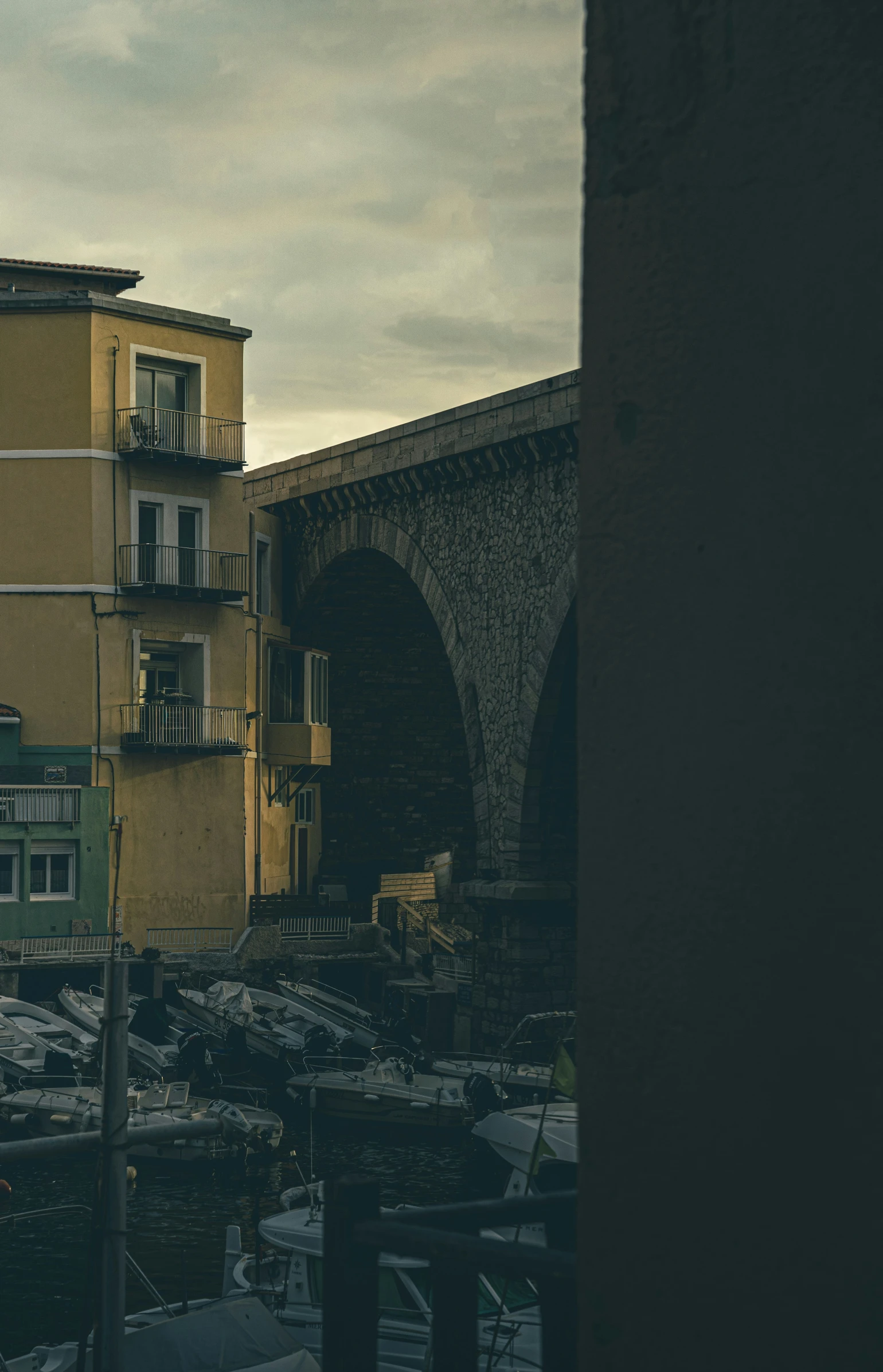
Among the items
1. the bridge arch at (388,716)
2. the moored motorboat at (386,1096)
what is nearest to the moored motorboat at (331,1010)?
the moored motorboat at (386,1096)

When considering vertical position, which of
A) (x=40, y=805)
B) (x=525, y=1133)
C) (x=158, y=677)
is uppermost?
(x=158, y=677)

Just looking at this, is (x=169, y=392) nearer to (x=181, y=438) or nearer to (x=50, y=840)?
(x=181, y=438)

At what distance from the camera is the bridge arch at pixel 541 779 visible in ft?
88.5

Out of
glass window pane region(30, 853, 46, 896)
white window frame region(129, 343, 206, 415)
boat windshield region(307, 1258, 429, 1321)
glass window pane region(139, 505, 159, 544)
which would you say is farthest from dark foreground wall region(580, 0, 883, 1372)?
glass window pane region(139, 505, 159, 544)

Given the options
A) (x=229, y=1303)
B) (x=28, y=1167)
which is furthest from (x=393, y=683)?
(x=229, y=1303)

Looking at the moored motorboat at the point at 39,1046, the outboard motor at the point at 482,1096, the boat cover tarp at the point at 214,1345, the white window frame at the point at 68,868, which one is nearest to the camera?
the boat cover tarp at the point at 214,1345

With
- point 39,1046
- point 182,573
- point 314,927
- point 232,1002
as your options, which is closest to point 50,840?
point 314,927

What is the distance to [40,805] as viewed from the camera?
95.9ft

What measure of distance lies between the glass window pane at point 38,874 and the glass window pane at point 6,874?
36 cm

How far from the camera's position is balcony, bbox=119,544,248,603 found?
3039 cm

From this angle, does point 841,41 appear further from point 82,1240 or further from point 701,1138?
point 82,1240

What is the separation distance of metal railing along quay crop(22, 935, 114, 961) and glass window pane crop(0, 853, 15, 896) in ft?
3.45

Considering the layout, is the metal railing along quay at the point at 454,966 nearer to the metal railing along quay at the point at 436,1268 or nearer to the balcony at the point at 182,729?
the balcony at the point at 182,729

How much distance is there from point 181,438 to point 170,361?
1604mm
